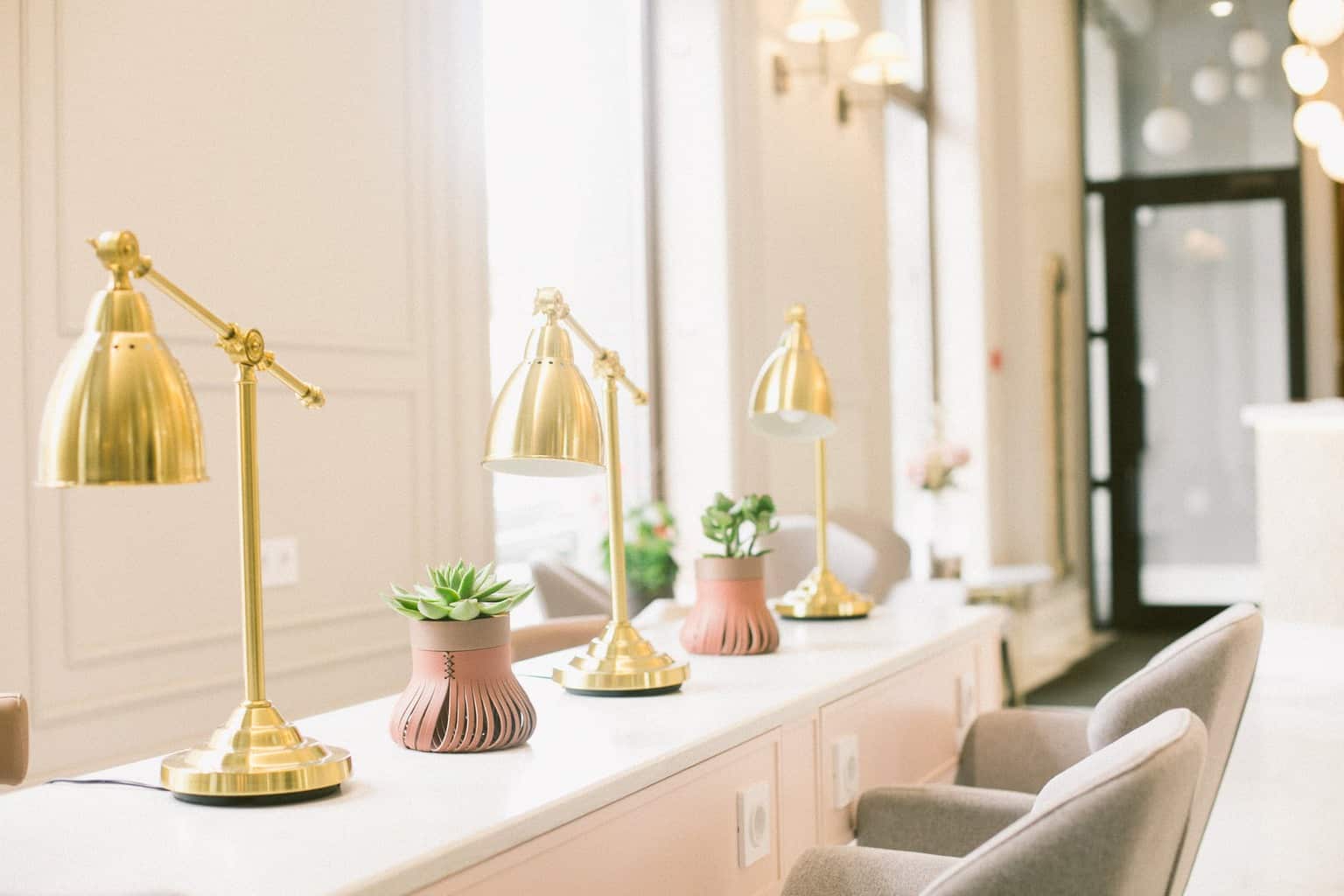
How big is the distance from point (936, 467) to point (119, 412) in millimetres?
4529

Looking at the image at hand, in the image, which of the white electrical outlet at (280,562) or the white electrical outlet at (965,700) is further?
the white electrical outlet at (280,562)

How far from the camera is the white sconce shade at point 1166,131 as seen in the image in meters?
8.33

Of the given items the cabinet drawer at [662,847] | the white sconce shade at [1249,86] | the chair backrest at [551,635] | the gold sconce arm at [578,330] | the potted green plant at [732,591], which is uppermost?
the white sconce shade at [1249,86]

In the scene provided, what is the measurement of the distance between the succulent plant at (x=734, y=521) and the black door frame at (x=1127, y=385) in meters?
6.93

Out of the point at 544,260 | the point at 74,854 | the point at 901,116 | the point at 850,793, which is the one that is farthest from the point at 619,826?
the point at 901,116

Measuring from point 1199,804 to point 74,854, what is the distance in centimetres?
113

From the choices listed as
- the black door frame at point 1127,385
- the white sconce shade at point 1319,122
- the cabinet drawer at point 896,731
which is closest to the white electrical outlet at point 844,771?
the cabinet drawer at point 896,731

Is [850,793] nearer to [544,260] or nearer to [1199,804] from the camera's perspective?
[1199,804]

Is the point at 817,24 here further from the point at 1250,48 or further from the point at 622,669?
the point at 1250,48

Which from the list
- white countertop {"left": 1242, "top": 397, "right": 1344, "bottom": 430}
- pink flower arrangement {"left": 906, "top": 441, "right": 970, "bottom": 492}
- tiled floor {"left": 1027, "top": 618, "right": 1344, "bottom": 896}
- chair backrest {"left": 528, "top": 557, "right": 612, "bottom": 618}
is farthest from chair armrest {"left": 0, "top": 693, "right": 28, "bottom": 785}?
pink flower arrangement {"left": 906, "top": 441, "right": 970, "bottom": 492}

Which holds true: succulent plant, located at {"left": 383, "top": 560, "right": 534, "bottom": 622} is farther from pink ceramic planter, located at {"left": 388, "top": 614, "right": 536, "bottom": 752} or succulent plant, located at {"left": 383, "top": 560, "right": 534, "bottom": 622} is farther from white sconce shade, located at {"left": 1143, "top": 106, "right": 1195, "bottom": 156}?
white sconce shade, located at {"left": 1143, "top": 106, "right": 1195, "bottom": 156}

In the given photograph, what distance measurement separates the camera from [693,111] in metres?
4.50

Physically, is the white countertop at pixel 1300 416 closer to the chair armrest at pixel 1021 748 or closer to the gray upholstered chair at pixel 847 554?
the gray upholstered chair at pixel 847 554

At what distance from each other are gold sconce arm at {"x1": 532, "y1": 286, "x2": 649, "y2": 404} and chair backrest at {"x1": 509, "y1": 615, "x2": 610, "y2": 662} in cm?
65
